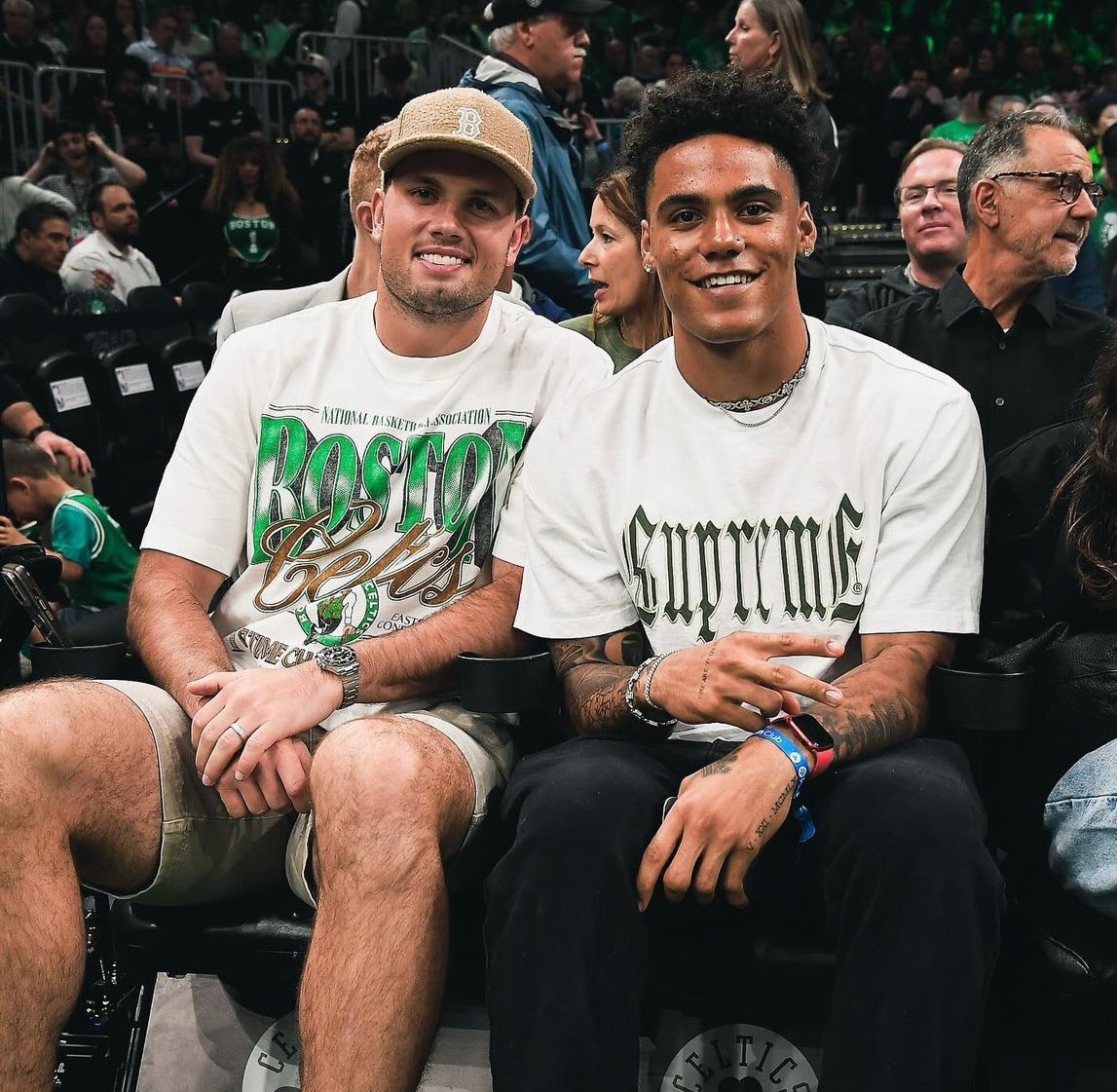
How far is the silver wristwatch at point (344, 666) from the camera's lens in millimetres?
2090

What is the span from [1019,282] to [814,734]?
1.62 meters

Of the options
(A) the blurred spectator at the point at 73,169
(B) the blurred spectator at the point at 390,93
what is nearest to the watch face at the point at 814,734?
(A) the blurred spectator at the point at 73,169

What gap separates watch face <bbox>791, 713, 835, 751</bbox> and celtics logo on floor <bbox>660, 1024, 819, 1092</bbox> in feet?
1.42

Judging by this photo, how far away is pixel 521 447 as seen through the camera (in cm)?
232

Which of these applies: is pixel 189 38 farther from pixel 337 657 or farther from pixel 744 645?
pixel 744 645

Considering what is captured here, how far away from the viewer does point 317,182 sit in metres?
9.34

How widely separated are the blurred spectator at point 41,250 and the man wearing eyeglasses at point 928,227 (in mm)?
4751

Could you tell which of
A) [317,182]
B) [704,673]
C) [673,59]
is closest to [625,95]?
[673,59]

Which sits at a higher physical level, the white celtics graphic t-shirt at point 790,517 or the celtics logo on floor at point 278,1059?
the white celtics graphic t-shirt at point 790,517

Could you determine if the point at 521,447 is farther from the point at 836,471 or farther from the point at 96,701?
the point at 96,701

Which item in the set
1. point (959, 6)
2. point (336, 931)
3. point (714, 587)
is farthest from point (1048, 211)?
point (959, 6)

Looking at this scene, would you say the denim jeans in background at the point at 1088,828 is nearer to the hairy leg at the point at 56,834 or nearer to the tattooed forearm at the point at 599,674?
the tattooed forearm at the point at 599,674

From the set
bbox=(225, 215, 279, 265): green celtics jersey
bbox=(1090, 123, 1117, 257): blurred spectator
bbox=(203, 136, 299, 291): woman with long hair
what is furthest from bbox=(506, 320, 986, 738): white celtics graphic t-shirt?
bbox=(225, 215, 279, 265): green celtics jersey

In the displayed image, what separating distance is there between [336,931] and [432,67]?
1127 cm
